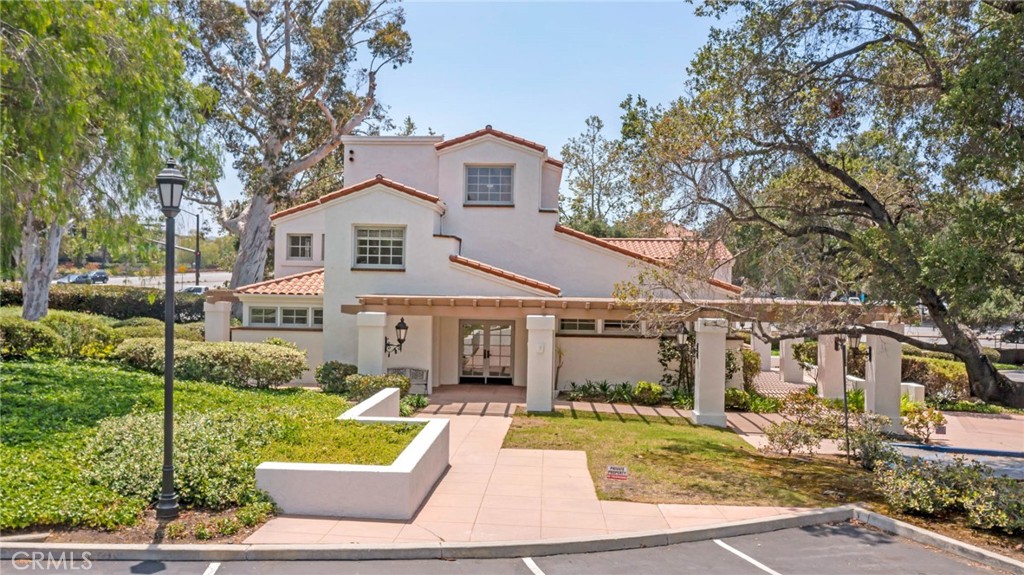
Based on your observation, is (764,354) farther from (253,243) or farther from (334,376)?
(253,243)

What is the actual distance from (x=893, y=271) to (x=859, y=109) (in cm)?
395

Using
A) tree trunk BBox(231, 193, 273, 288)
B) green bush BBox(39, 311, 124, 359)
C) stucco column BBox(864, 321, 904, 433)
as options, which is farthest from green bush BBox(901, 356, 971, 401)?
→ tree trunk BBox(231, 193, 273, 288)

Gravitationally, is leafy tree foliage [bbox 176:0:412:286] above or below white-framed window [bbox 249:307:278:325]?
above

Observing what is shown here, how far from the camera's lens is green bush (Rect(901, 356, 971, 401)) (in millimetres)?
21000

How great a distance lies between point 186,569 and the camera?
22.0 feet

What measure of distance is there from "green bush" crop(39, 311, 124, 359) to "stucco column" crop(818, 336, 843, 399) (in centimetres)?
2048

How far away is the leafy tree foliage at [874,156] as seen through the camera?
8.62 meters

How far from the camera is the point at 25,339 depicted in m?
16.1

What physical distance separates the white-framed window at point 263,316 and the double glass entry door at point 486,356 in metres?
5.70

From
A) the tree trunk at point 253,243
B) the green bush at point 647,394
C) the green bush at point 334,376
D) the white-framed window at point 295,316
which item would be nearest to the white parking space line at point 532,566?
the green bush at point 334,376

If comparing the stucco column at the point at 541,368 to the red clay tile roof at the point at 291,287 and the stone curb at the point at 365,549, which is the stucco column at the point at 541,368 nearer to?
the red clay tile roof at the point at 291,287

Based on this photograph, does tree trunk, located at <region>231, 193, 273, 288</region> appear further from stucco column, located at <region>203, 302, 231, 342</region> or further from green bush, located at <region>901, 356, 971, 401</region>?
green bush, located at <region>901, 356, 971, 401</region>

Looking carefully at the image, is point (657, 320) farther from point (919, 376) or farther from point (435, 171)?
point (919, 376)

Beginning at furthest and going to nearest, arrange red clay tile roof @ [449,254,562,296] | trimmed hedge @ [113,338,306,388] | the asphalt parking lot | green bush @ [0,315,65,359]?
red clay tile roof @ [449,254,562,296] → trimmed hedge @ [113,338,306,388] → green bush @ [0,315,65,359] → the asphalt parking lot
